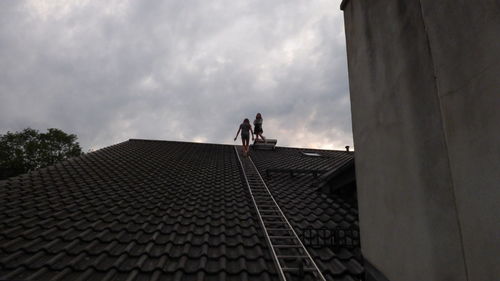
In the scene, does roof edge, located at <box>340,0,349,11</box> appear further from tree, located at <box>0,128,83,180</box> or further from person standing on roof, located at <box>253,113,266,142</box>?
tree, located at <box>0,128,83,180</box>

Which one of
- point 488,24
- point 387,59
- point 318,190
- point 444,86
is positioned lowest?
point 318,190

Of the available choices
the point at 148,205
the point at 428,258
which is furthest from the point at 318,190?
the point at 428,258

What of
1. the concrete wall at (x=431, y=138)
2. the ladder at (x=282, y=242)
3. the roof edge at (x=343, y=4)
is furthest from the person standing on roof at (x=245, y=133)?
the concrete wall at (x=431, y=138)

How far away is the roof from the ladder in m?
0.16

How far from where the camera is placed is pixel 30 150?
2695 cm

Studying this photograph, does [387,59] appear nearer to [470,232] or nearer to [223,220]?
[470,232]

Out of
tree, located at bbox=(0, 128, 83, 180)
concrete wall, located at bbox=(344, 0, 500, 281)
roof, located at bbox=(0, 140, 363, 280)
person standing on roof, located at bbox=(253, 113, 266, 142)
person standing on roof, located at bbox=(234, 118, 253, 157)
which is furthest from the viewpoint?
tree, located at bbox=(0, 128, 83, 180)

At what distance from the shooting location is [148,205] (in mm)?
5609

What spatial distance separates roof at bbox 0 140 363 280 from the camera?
3404mm

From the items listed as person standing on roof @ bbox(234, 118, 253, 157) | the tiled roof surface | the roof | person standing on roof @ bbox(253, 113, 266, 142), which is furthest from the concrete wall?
person standing on roof @ bbox(253, 113, 266, 142)

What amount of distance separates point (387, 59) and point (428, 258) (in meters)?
2.07

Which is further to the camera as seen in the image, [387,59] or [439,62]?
[387,59]

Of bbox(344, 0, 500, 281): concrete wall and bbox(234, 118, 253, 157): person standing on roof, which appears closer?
bbox(344, 0, 500, 281): concrete wall

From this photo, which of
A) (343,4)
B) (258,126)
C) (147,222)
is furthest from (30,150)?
(343,4)
